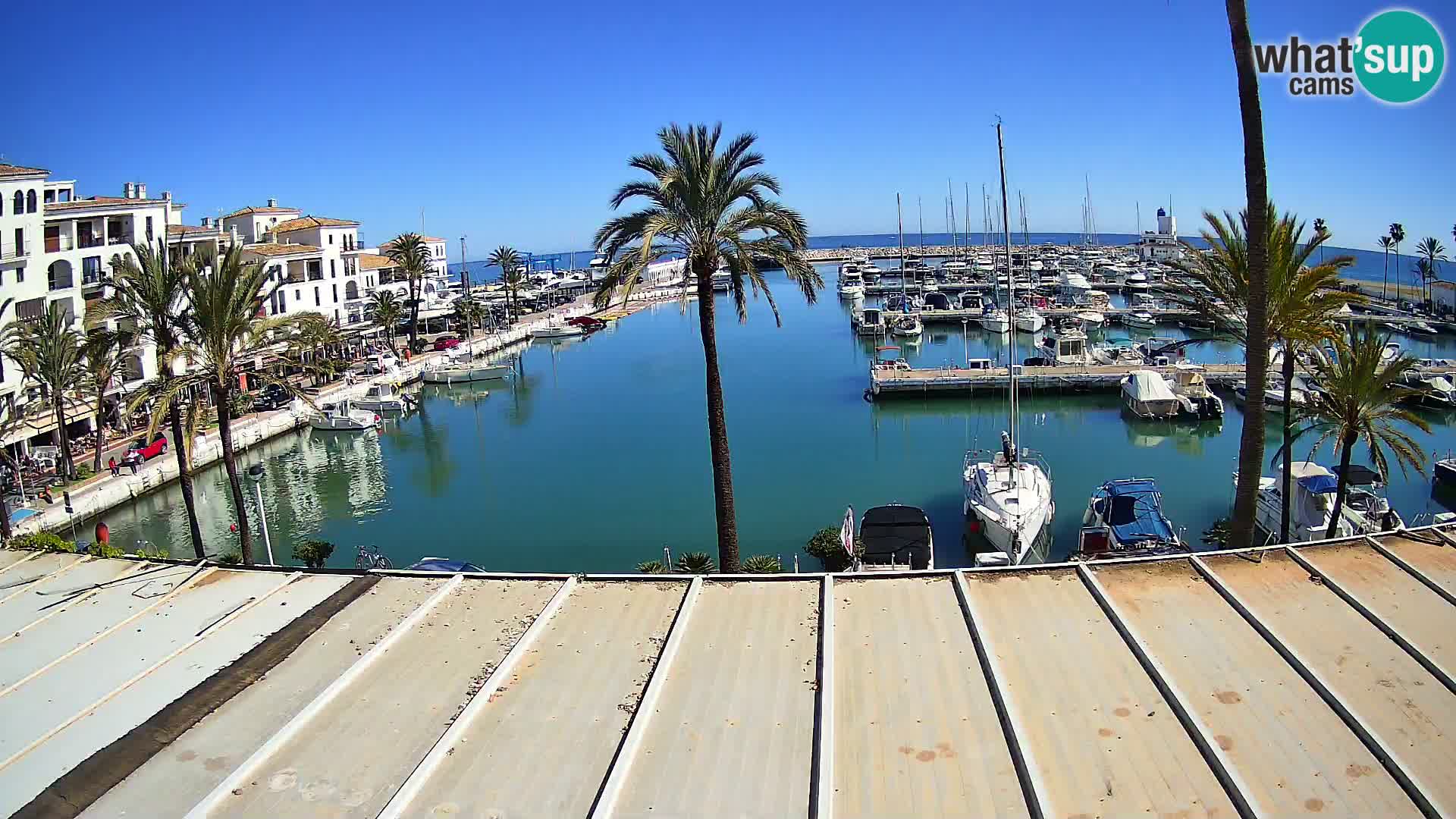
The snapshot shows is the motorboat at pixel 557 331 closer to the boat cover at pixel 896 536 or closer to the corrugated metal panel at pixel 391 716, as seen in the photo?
the boat cover at pixel 896 536

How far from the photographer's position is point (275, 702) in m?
10.1

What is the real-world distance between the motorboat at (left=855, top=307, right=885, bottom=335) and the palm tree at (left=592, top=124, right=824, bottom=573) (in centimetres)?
5561

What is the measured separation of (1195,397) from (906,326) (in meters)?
31.4

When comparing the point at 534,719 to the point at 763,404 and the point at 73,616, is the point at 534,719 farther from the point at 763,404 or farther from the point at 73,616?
the point at 763,404

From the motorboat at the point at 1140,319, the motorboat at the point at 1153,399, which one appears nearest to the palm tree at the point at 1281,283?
the motorboat at the point at 1153,399

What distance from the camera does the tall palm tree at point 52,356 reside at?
32.1 metres

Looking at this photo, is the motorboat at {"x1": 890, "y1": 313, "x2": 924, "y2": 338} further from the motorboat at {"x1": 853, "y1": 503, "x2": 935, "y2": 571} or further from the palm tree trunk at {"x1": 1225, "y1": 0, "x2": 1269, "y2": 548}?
the palm tree trunk at {"x1": 1225, "y1": 0, "x2": 1269, "y2": 548}

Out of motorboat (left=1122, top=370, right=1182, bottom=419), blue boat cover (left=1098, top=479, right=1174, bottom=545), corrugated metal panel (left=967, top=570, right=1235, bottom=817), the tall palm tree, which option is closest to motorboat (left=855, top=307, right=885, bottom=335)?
motorboat (left=1122, top=370, right=1182, bottom=419)

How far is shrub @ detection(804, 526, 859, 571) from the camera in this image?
22.3 m

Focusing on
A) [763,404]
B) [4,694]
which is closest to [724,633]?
[4,694]

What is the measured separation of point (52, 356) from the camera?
32.1m

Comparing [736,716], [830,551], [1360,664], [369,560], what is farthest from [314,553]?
[1360,664]

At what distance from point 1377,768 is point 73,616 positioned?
16150mm

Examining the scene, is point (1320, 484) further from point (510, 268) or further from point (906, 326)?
point (510, 268)
